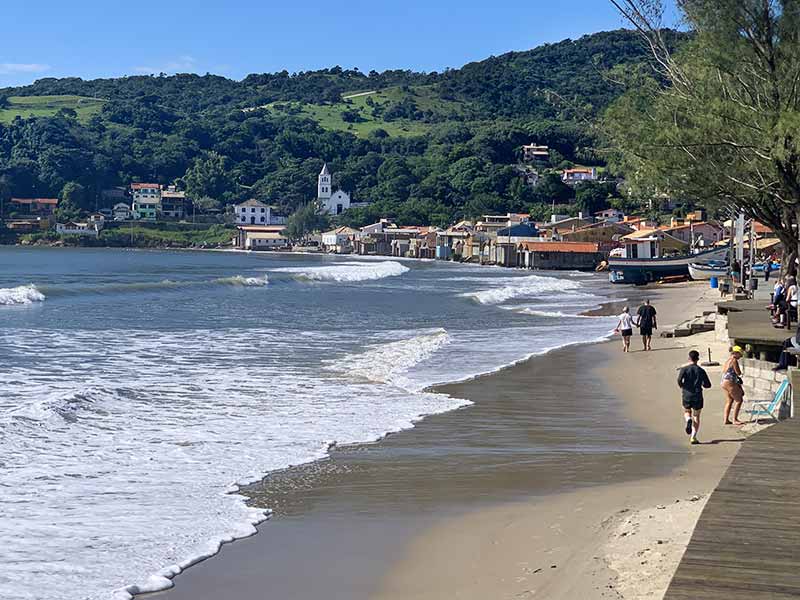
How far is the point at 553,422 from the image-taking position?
15.9 meters

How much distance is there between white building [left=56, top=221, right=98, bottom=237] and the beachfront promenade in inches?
6897

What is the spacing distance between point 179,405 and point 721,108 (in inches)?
441

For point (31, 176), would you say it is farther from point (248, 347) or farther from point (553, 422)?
point (553, 422)

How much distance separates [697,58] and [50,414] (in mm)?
14189

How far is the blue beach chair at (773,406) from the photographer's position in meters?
14.5

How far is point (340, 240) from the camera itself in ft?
536

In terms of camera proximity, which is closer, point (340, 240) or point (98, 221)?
point (340, 240)

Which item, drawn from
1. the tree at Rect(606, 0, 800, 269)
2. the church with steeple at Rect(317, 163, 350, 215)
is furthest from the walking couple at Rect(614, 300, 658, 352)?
the church with steeple at Rect(317, 163, 350, 215)

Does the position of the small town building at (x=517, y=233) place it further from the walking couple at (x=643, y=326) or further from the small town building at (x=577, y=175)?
the walking couple at (x=643, y=326)

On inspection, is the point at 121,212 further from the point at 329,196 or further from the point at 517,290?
the point at 517,290

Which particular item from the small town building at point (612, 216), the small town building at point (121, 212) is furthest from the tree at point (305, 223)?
the small town building at point (612, 216)

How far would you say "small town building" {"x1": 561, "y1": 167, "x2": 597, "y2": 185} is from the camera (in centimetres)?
16938

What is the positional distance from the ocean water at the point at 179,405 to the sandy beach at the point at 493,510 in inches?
23.7

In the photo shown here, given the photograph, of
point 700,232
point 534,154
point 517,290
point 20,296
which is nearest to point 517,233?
point 700,232
